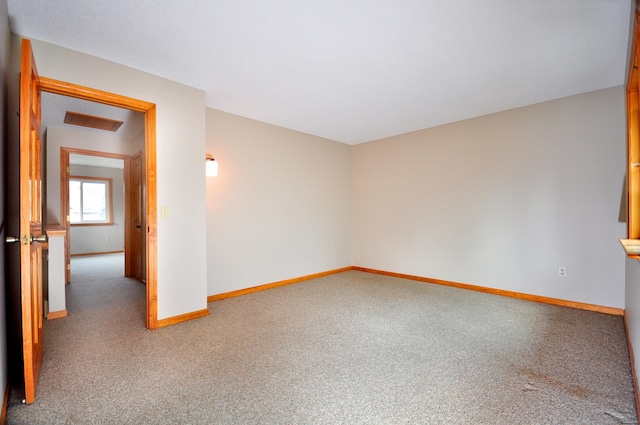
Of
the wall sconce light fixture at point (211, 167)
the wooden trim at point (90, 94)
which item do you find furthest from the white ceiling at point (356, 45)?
the wall sconce light fixture at point (211, 167)

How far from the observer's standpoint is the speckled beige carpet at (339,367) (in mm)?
1708

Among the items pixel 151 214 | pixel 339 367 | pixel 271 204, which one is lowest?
pixel 339 367

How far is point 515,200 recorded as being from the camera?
3914 mm

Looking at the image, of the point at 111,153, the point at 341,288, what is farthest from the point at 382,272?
the point at 111,153

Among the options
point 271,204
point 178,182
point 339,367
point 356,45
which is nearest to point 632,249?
point 339,367

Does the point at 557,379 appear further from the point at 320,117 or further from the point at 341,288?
the point at 320,117

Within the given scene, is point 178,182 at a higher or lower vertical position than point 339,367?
higher

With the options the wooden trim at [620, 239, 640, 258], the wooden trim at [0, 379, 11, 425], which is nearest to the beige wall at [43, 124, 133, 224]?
the wooden trim at [0, 379, 11, 425]

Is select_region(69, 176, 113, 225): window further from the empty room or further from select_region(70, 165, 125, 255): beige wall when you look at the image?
the empty room

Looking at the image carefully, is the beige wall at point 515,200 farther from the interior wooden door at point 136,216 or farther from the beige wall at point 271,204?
the interior wooden door at point 136,216

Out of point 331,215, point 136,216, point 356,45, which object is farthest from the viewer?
point 331,215

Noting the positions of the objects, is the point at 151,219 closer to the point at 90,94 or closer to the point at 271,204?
the point at 90,94

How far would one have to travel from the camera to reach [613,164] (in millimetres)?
3271

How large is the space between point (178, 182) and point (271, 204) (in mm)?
1623
